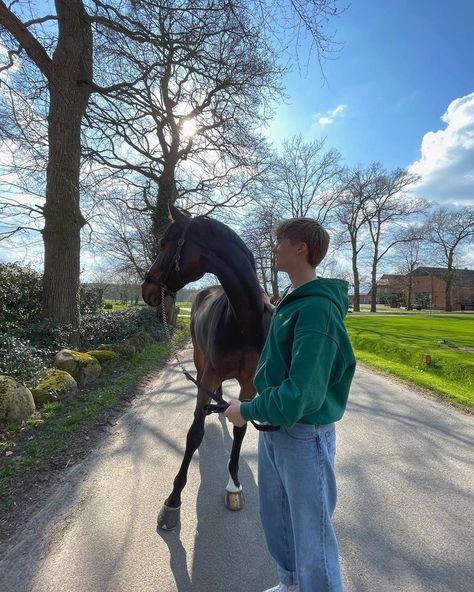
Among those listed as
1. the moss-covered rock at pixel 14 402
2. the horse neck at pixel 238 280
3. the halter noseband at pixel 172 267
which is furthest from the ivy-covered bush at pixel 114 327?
the horse neck at pixel 238 280

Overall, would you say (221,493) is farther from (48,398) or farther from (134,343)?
(134,343)

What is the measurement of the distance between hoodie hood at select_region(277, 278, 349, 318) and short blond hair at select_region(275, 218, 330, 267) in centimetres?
14

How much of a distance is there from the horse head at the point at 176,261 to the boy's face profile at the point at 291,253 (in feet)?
4.45

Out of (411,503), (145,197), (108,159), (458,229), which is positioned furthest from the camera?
(458,229)

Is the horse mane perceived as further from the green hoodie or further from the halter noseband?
the green hoodie

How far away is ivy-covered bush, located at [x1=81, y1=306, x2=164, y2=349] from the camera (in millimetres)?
9578

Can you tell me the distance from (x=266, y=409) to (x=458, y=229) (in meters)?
53.6

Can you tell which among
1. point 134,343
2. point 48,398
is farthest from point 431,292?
point 48,398

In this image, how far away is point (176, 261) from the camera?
110 inches

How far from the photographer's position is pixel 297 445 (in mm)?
1455

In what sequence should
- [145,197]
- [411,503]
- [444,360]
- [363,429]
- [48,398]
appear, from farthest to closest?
[145,197]
[444,360]
[48,398]
[363,429]
[411,503]

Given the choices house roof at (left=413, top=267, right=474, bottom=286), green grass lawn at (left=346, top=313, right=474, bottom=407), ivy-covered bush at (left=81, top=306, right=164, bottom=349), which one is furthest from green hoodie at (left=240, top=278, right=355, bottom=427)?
house roof at (left=413, top=267, right=474, bottom=286)

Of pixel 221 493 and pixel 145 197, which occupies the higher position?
pixel 145 197

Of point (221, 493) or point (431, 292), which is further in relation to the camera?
point (431, 292)
